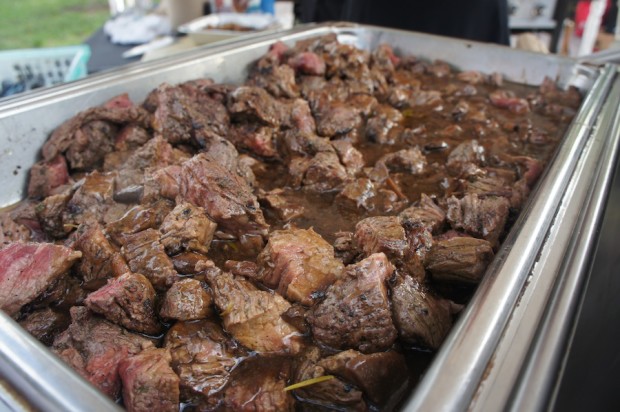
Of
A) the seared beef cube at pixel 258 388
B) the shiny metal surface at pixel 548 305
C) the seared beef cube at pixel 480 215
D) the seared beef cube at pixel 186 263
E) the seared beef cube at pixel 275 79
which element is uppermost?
the seared beef cube at pixel 275 79

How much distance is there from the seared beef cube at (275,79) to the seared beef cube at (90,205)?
1.42 metres

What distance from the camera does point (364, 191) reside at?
94.7 inches

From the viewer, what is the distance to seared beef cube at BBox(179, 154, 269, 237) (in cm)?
205

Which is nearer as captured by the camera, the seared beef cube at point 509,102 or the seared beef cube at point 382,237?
the seared beef cube at point 382,237

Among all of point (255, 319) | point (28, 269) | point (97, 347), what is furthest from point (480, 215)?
point (28, 269)

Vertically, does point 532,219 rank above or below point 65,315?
above

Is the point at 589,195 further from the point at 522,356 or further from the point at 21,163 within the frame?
the point at 21,163

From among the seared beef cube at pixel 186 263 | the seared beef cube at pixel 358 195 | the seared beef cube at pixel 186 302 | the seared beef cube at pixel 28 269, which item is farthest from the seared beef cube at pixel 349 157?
the seared beef cube at pixel 28 269

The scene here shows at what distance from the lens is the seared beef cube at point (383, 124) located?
3.08 metres

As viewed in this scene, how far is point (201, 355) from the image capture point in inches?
60.4

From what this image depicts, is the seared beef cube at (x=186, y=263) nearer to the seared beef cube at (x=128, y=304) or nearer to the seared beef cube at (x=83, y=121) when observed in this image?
the seared beef cube at (x=128, y=304)

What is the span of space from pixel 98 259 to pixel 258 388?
866mm

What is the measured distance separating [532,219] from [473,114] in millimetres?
1996

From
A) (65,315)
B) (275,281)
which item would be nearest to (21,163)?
(65,315)
